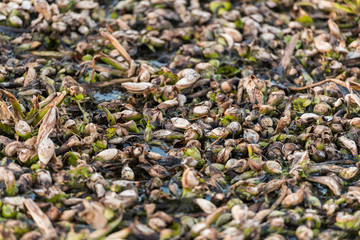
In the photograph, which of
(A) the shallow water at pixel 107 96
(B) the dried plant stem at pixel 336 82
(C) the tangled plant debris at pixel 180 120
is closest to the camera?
(C) the tangled plant debris at pixel 180 120

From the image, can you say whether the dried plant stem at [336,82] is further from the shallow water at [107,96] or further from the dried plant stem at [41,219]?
the dried plant stem at [41,219]

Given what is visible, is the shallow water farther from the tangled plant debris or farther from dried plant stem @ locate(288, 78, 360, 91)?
dried plant stem @ locate(288, 78, 360, 91)

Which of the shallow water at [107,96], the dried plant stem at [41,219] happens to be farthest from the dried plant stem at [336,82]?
A: the dried plant stem at [41,219]

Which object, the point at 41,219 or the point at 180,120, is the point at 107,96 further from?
the point at 41,219

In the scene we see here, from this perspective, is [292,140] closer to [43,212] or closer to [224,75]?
[224,75]

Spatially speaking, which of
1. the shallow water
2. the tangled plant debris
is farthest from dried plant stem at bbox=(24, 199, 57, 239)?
the shallow water

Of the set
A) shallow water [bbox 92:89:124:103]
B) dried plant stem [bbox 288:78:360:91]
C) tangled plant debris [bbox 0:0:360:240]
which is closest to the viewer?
tangled plant debris [bbox 0:0:360:240]

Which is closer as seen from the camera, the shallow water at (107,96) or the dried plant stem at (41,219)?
the dried plant stem at (41,219)

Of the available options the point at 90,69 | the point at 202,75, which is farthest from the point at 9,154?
the point at 202,75
